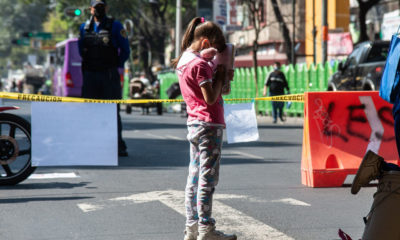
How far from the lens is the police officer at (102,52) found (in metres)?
11.6

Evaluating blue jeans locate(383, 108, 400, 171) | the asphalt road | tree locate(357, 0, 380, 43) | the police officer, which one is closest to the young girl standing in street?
the asphalt road

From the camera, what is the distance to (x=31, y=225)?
21.8ft

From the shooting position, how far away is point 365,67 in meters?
21.4

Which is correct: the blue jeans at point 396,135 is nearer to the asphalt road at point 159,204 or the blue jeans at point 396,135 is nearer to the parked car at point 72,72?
the asphalt road at point 159,204

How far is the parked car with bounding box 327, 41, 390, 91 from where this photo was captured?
20.8 m

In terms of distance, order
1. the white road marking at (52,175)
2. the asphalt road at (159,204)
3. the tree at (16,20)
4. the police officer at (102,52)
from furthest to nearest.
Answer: the tree at (16,20) → the police officer at (102,52) → the white road marking at (52,175) → the asphalt road at (159,204)

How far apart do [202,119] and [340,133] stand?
3.71 metres

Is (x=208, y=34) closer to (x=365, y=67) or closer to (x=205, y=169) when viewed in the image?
(x=205, y=169)

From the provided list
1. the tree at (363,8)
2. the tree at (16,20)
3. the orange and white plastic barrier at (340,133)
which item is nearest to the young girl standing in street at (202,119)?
the orange and white plastic barrier at (340,133)

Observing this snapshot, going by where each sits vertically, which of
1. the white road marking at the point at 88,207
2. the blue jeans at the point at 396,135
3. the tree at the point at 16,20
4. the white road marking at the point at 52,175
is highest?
the tree at the point at 16,20

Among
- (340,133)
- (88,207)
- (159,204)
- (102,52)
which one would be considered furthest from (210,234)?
(102,52)

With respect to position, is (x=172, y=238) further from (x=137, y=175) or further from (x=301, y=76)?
(x=301, y=76)

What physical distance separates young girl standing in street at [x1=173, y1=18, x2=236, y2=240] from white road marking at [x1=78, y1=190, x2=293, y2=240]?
0.44m

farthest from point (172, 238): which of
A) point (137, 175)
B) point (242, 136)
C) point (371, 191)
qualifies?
point (137, 175)
